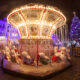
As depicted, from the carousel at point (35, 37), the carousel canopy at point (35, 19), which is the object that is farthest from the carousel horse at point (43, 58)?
the carousel canopy at point (35, 19)

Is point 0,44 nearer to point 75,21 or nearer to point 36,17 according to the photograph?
point 36,17

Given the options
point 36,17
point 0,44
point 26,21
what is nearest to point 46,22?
point 36,17

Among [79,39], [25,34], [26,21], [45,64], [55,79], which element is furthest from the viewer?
[79,39]

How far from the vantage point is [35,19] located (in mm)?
5367

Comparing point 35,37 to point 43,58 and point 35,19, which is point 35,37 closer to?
point 35,19

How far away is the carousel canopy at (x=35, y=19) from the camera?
5035mm

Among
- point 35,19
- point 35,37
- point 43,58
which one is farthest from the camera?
point 35,37

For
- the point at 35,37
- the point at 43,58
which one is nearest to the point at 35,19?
the point at 35,37

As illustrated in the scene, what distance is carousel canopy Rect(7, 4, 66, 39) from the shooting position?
5035 millimetres

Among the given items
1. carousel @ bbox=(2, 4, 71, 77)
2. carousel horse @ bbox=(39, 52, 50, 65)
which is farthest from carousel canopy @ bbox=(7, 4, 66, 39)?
carousel horse @ bbox=(39, 52, 50, 65)

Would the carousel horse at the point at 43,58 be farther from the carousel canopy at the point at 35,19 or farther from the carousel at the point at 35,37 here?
the carousel canopy at the point at 35,19

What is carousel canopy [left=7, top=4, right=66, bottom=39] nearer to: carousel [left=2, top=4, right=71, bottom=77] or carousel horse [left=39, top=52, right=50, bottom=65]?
carousel [left=2, top=4, right=71, bottom=77]

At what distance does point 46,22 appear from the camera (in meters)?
5.64

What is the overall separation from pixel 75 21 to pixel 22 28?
1318 cm
